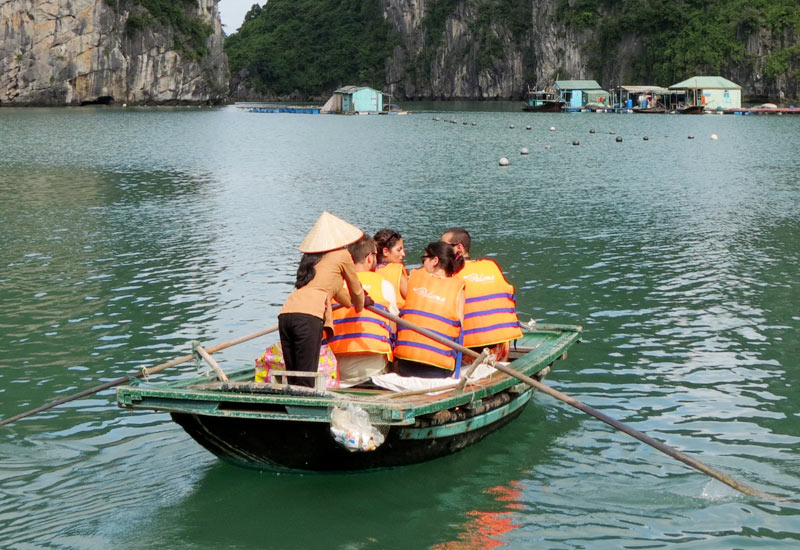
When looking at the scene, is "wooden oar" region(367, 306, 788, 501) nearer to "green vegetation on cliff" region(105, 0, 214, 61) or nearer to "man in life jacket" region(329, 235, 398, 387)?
"man in life jacket" region(329, 235, 398, 387)

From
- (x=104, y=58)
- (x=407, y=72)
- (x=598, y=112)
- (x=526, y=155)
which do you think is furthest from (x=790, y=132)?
(x=407, y=72)

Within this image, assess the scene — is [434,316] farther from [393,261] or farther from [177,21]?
[177,21]

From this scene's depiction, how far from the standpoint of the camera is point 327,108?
3994 inches

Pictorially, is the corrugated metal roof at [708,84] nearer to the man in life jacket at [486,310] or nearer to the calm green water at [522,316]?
the calm green water at [522,316]

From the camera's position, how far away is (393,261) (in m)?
9.90

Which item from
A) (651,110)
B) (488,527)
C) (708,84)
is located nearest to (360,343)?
(488,527)

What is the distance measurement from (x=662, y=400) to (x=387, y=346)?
333 cm

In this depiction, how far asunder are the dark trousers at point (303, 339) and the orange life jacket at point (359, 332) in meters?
0.59

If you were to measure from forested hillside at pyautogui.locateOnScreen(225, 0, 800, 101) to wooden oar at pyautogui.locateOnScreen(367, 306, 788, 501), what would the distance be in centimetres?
10404

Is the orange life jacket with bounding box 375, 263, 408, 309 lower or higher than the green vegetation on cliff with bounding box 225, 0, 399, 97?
lower

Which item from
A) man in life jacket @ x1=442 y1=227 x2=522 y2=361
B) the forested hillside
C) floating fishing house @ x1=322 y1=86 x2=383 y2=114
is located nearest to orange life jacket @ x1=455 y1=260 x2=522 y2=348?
man in life jacket @ x1=442 y1=227 x2=522 y2=361

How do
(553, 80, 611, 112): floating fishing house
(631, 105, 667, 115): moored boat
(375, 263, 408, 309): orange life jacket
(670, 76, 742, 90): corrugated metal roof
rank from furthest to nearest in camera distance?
(553, 80, 611, 112): floating fishing house < (631, 105, 667, 115): moored boat < (670, 76, 742, 90): corrugated metal roof < (375, 263, 408, 309): orange life jacket

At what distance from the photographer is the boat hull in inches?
297

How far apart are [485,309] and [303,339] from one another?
191 centimetres
